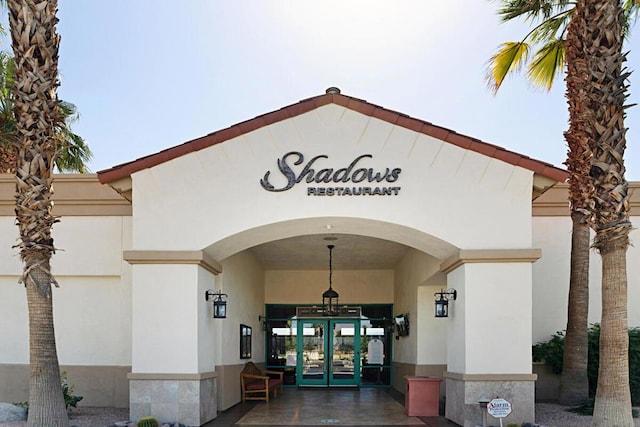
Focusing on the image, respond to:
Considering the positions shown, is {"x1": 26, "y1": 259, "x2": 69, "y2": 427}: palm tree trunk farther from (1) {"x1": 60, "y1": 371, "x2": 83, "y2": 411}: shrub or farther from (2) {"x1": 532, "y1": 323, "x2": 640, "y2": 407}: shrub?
(2) {"x1": 532, "y1": 323, "x2": 640, "y2": 407}: shrub

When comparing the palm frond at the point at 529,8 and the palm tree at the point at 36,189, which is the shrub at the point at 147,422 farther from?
the palm frond at the point at 529,8

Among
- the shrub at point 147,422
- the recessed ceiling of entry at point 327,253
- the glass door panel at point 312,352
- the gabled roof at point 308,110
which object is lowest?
the glass door panel at point 312,352

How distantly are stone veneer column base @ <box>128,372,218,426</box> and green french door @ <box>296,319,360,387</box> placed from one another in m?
10.8

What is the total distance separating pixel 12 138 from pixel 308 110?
11.3 meters

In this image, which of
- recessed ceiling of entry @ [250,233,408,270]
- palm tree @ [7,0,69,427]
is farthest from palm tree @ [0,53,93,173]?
palm tree @ [7,0,69,427]

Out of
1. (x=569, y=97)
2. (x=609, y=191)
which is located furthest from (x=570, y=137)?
(x=609, y=191)

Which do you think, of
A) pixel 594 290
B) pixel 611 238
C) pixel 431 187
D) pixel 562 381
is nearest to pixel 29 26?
pixel 431 187

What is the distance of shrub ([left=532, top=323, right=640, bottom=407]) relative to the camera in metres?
13.8

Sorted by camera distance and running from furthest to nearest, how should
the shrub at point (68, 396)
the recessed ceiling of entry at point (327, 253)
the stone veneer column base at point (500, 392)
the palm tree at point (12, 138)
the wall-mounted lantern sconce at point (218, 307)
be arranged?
the palm tree at point (12, 138)
the recessed ceiling of entry at point (327, 253)
the shrub at point (68, 396)
the wall-mounted lantern sconce at point (218, 307)
the stone veneer column base at point (500, 392)

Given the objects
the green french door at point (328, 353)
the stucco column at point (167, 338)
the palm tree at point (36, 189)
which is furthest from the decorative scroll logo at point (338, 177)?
the green french door at point (328, 353)

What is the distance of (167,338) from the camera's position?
38.1ft

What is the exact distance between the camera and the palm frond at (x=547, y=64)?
14.8 m

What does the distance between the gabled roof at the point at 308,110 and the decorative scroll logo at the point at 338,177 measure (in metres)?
0.76

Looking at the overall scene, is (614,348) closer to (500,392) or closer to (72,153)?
(500,392)
